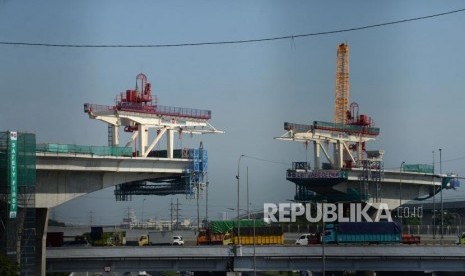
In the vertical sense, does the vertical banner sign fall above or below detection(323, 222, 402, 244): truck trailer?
above

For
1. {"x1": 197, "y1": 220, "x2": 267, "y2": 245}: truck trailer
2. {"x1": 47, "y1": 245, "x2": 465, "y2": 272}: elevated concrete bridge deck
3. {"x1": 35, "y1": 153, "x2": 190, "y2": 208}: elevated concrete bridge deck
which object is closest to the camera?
{"x1": 35, "y1": 153, "x2": 190, "y2": 208}: elevated concrete bridge deck

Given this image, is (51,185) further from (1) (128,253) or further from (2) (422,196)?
(2) (422,196)

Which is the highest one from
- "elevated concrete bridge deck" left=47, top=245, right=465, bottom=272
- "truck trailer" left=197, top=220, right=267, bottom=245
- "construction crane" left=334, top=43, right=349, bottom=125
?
"construction crane" left=334, top=43, right=349, bottom=125

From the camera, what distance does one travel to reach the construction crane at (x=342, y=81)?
121 m

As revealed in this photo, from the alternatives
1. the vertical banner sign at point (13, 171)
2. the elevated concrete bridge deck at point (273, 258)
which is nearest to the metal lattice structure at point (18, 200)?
the vertical banner sign at point (13, 171)

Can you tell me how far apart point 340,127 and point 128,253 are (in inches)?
1634

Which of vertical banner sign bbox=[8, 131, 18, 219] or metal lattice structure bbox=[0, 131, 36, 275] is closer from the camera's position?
vertical banner sign bbox=[8, 131, 18, 219]

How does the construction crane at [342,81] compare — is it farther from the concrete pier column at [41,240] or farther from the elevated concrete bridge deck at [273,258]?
the concrete pier column at [41,240]

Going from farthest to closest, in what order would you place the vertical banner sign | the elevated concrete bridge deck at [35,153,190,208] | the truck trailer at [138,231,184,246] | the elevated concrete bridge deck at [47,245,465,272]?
the truck trailer at [138,231,184,246] < the elevated concrete bridge deck at [47,245,465,272] < the elevated concrete bridge deck at [35,153,190,208] < the vertical banner sign

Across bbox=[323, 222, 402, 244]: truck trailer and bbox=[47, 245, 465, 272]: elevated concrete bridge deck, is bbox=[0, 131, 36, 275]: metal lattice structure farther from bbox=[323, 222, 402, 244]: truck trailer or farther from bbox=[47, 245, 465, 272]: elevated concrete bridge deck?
bbox=[323, 222, 402, 244]: truck trailer

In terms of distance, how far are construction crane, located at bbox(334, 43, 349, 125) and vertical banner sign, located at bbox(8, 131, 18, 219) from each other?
218 feet

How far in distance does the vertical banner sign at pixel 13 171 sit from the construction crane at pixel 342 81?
66.3m

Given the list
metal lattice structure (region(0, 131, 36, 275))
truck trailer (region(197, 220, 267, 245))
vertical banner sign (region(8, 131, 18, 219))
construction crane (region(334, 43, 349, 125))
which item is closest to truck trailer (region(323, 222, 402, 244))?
truck trailer (region(197, 220, 267, 245))

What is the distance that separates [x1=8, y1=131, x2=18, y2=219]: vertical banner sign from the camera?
59531 mm
